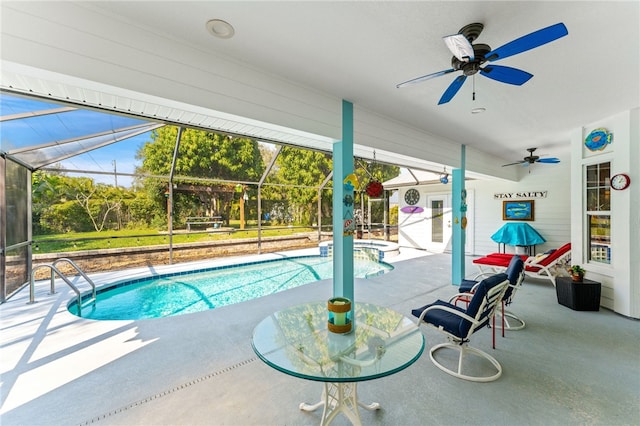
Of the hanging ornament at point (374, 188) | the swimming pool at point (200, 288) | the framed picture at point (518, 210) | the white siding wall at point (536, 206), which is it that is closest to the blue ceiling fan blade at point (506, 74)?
the hanging ornament at point (374, 188)

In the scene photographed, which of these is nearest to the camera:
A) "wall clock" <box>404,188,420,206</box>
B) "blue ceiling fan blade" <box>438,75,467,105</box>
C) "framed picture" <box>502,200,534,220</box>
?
"blue ceiling fan blade" <box>438,75,467,105</box>

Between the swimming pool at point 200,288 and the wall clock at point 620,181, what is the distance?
13.8ft

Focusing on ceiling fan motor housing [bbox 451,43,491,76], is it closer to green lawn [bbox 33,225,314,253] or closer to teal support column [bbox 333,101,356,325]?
teal support column [bbox 333,101,356,325]

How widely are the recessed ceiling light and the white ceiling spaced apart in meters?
0.04

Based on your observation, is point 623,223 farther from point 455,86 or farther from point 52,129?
point 52,129

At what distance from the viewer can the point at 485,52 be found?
1843 millimetres

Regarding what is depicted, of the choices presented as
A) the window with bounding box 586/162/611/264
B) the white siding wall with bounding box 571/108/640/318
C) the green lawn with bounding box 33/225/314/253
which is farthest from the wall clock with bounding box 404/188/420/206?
the white siding wall with bounding box 571/108/640/318

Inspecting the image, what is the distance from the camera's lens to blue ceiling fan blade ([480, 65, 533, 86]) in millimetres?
1838

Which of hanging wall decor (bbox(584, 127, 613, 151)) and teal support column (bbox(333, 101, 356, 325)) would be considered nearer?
teal support column (bbox(333, 101, 356, 325))

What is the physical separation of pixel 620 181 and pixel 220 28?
17.4 ft

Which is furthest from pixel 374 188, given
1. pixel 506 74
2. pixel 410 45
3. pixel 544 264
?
pixel 544 264

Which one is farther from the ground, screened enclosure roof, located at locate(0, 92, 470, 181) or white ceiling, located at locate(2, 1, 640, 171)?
white ceiling, located at locate(2, 1, 640, 171)

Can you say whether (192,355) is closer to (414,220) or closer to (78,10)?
(78,10)

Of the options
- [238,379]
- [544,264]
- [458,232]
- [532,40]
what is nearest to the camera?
[532,40]
